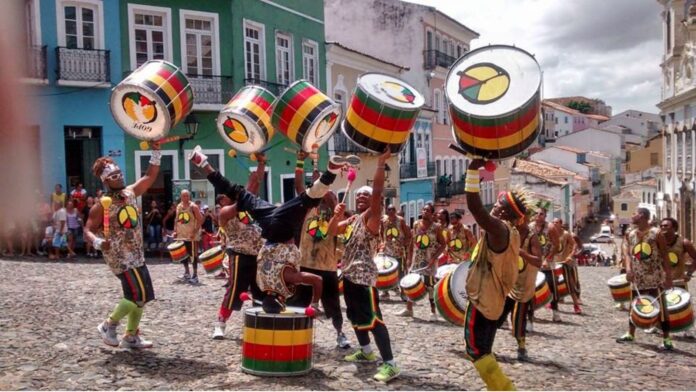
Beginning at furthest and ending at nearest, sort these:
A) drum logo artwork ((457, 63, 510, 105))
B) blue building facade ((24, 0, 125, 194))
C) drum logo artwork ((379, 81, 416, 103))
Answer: blue building facade ((24, 0, 125, 194))
drum logo artwork ((379, 81, 416, 103))
drum logo artwork ((457, 63, 510, 105))

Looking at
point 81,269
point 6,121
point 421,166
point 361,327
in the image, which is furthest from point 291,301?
point 421,166

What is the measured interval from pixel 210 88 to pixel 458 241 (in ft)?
38.7

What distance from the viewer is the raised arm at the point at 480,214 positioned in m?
5.52

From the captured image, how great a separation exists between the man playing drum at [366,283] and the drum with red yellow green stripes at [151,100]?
223 centimetres

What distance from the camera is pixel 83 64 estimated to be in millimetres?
19203

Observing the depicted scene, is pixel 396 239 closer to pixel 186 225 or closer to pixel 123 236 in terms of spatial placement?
pixel 186 225

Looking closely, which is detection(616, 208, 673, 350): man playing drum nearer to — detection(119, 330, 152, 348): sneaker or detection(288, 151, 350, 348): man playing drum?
detection(288, 151, 350, 348): man playing drum

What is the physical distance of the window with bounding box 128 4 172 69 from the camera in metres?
20.4

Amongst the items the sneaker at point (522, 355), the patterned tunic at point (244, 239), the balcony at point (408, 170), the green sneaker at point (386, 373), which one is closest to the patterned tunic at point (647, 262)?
the sneaker at point (522, 355)

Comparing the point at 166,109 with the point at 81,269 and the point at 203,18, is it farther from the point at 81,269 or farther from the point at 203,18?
the point at 203,18

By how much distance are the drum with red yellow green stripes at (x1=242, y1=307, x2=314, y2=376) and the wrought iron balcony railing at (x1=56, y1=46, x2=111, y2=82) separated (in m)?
13.9

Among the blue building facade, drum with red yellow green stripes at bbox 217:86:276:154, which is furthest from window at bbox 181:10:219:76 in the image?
drum with red yellow green stripes at bbox 217:86:276:154

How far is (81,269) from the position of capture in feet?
49.5

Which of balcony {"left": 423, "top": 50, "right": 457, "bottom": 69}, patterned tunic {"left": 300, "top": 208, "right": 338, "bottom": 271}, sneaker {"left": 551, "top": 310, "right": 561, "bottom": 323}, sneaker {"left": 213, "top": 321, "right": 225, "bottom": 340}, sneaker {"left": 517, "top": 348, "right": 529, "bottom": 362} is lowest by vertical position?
sneaker {"left": 551, "top": 310, "right": 561, "bottom": 323}
